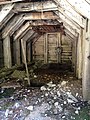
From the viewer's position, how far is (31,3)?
13.4 feet

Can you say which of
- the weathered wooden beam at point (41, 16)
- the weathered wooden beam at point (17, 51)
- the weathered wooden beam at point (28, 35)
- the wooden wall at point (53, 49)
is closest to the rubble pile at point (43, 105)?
the weathered wooden beam at point (41, 16)

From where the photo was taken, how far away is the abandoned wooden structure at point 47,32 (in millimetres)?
3704

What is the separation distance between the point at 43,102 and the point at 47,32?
4.62 meters

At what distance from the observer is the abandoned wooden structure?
370 centimetres

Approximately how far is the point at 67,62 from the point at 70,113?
5.29m

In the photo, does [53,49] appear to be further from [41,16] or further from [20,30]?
[41,16]

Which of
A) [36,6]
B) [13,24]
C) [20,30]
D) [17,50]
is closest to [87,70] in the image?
[36,6]

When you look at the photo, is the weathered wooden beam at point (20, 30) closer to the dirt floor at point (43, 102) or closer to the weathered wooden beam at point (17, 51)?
the weathered wooden beam at point (17, 51)

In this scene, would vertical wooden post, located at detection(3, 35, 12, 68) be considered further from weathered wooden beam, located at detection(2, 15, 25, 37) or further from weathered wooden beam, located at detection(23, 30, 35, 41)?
weathered wooden beam, located at detection(23, 30, 35, 41)

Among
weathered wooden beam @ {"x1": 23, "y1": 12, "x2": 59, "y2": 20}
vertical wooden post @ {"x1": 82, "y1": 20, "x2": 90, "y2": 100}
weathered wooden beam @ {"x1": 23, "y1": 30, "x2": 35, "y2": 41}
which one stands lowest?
vertical wooden post @ {"x1": 82, "y1": 20, "x2": 90, "y2": 100}

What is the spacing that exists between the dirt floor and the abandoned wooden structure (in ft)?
1.27

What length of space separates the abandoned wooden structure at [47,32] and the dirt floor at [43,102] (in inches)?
15.2

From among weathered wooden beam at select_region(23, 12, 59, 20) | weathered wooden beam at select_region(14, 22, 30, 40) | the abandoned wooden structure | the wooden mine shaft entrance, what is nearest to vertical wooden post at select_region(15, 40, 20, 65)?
the abandoned wooden structure

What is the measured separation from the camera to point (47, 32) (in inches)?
313
